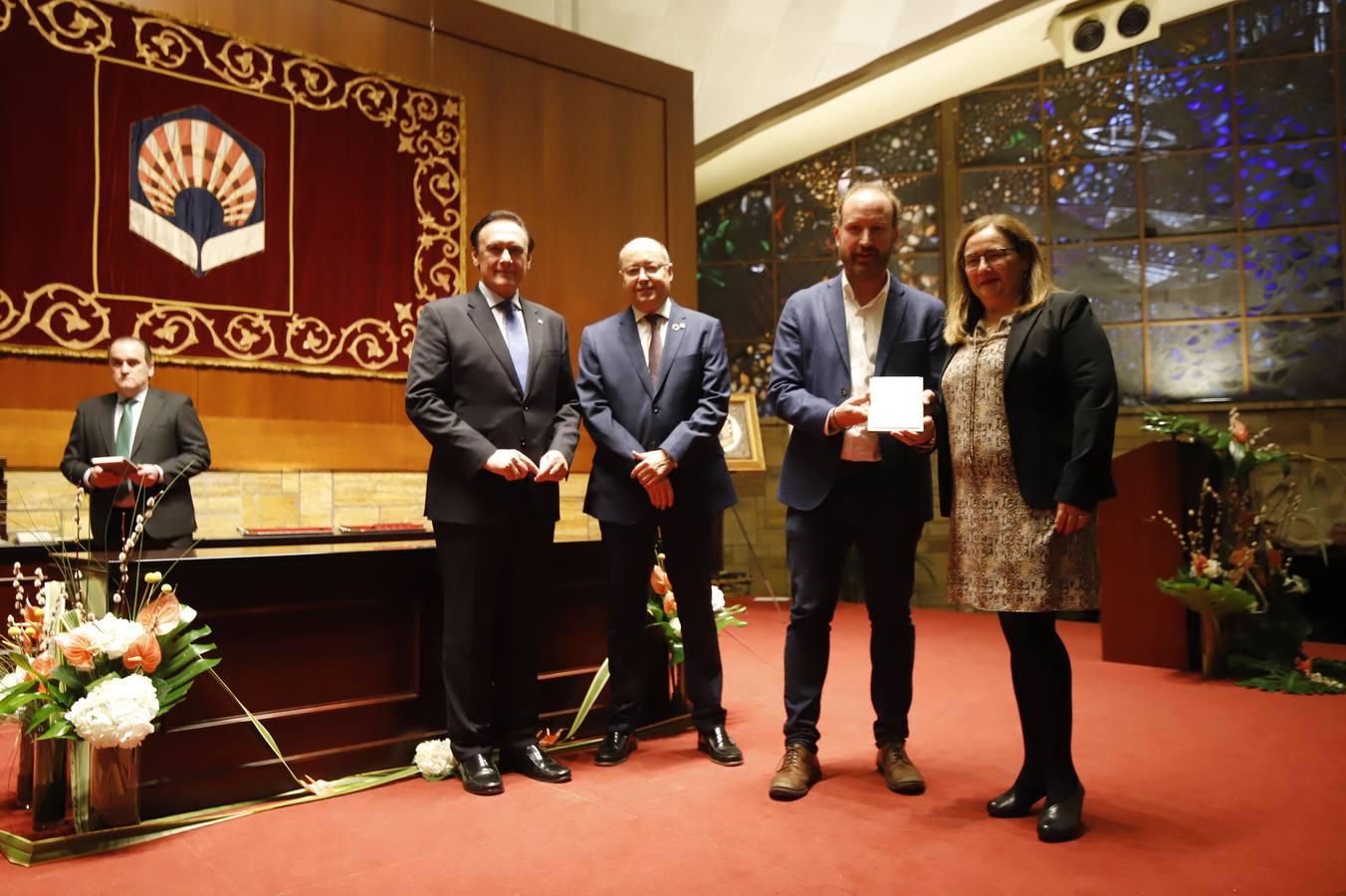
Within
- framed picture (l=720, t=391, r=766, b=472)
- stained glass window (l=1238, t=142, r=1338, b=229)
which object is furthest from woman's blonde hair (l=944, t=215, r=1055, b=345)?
stained glass window (l=1238, t=142, r=1338, b=229)

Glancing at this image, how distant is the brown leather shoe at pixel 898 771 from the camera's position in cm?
268

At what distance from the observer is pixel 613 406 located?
3.15 metres

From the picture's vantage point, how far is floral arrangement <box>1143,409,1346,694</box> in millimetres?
4305

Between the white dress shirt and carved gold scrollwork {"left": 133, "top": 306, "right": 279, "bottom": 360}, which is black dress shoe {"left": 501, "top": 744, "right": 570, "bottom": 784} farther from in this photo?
carved gold scrollwork {"left": 133, "top": 306, "right": 279, "bottom": 360}

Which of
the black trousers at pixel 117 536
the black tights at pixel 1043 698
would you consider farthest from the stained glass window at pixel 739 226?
the black tights at pixel 1043 698

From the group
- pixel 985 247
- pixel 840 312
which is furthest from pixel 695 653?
pixel 985 247

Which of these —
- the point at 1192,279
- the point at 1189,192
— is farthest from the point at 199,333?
the point at 1189,192

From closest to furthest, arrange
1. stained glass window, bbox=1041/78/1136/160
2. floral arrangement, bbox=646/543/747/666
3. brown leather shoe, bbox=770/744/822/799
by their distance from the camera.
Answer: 1. brown leather shoe, bbox=770/744/822/799
2. floral arrangement, bbox=646/543/747/666
3. stained glass window, bbox=1041/78/1136/160

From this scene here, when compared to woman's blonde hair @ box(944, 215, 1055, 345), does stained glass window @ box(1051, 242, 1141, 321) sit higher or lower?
higher

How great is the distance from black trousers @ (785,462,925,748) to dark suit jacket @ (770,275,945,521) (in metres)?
0.05

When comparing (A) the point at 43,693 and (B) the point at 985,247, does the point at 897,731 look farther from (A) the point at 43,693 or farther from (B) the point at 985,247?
(A) the point at 43,693

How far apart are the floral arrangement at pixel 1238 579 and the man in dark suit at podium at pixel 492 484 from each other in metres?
2.76

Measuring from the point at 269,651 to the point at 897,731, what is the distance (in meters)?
1.73

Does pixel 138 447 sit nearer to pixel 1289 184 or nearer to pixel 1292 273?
pixel 1292 273
